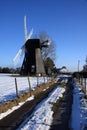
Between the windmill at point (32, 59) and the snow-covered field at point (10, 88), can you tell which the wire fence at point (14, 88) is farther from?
the windmill at point (32, 59)

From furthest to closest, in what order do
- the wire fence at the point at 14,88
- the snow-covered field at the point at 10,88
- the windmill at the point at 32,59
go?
1. the windmill at the point at 32,59
2. the snow-covered field at the point at 10,88
3. the wire fence at the point at 14,88

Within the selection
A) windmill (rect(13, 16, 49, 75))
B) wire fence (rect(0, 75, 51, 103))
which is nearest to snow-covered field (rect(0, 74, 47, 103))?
wire fence (rect(0, 75, 51, 103))

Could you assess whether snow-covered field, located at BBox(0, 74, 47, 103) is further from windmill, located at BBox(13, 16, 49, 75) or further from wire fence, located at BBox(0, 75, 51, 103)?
windmill, located at BBox(13, 16, 49, 75)

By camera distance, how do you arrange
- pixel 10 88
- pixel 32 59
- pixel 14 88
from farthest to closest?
1. pixel 32 59
2. pixel 14 88
3. pixel 10 88

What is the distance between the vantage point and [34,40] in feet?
228

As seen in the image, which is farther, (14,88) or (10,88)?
(14,88)

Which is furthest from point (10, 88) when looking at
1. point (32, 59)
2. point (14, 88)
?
point (32, 59)

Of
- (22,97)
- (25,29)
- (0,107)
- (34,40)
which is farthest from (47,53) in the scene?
(0,107)

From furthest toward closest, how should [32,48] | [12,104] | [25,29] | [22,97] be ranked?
[25,29] < [32,48] < [22,97] < [12,104]

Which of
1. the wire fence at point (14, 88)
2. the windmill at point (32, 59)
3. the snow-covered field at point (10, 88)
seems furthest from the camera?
the windmill at point (32, 59)

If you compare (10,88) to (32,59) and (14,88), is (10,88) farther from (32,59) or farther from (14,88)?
(32,59)

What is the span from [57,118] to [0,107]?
122 inches

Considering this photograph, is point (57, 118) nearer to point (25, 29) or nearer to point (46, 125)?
point (46, 125)

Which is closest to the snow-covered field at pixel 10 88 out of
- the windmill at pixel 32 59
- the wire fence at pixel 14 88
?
the wire fence at pixel 14 88
